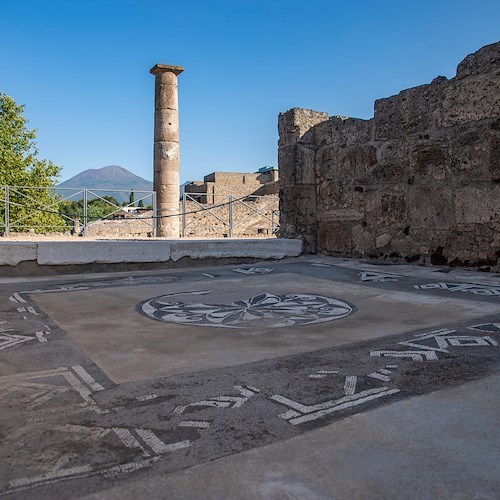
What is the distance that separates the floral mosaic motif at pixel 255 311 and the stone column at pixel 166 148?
31.9ft

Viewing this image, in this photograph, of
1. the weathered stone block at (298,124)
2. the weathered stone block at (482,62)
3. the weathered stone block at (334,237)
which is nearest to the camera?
the weathered stone block at (482,62)

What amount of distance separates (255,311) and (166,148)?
433 inches

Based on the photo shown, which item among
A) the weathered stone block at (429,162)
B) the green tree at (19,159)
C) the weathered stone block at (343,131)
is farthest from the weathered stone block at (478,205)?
the green tree at (19,159)

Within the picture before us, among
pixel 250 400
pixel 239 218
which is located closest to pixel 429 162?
pixel 250 400

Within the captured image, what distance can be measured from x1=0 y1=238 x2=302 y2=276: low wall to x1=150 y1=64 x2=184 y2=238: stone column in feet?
23.7

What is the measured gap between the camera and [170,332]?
2299 mm

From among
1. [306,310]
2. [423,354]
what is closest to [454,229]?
[306,310]

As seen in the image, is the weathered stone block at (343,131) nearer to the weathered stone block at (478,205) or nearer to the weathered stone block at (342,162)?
the weathered stone block at (342,162)

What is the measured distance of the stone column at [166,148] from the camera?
503 inches

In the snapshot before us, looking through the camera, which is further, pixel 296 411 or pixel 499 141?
pixel 499 141

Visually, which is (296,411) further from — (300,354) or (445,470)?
(300,354)

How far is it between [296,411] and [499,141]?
3.83m

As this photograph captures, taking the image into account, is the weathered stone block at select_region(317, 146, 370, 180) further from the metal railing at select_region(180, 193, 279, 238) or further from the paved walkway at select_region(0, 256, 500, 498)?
the metal railing at select_region(180, 193, 279, 238)

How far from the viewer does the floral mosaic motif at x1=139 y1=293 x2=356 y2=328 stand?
2.53 metres
